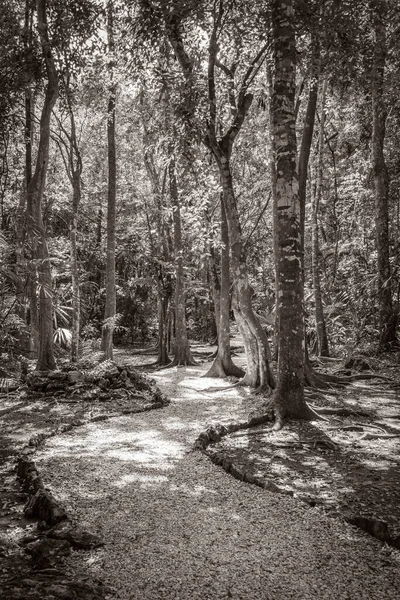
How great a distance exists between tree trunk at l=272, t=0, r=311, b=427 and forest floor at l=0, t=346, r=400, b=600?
25.5 inches

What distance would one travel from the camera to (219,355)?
556 inches

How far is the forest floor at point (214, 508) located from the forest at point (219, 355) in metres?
0.03

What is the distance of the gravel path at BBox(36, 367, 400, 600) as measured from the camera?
319 cm

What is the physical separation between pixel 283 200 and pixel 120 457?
457 centimetres

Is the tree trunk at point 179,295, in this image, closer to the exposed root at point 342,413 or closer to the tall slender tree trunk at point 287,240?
the tall slender tree trunk at point 287,240

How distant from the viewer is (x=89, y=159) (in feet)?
86.1

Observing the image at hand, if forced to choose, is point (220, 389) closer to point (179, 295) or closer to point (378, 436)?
point (378, 436)

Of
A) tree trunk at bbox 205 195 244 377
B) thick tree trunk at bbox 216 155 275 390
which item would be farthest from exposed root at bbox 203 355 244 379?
thick tree trunk at bbox 216 155 275 390

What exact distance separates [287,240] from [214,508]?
446 cm

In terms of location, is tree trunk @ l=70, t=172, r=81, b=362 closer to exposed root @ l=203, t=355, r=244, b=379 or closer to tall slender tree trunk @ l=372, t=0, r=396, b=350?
exposed root @ l=203, t=355, r=244, b=379

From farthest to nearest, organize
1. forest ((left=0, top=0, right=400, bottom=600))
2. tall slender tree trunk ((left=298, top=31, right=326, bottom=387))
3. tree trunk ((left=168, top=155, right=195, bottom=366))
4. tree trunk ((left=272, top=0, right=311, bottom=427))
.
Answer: tree trunk ((left=168, top=155, right=195, bottom=366)) < tall slender tree trunk ((left=298, top=31, right=326, bottom=387)) < tree trunk ((left=272, top=0, right=311, bottom=427)) < forest ((left=0, top=0, right=400, bottom=600))

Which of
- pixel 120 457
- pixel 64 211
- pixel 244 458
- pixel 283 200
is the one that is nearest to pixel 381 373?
pixel 283 200

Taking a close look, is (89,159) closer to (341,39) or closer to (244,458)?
(341,39)

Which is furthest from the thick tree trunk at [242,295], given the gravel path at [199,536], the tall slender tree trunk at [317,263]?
the tall slender tree trunk at [317,263]
